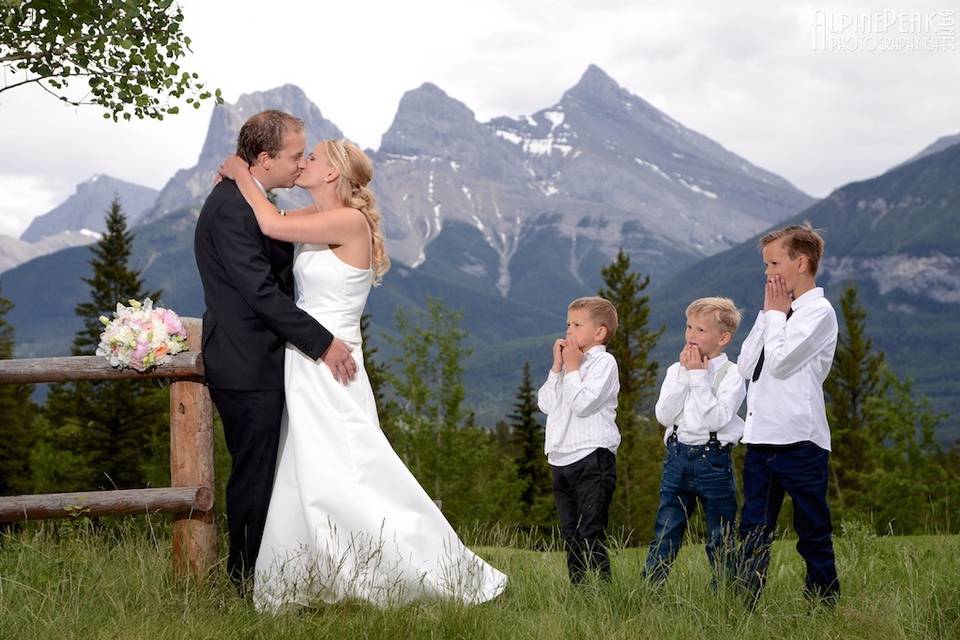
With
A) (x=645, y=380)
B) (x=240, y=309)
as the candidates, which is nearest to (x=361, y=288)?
(x=240, y=309)

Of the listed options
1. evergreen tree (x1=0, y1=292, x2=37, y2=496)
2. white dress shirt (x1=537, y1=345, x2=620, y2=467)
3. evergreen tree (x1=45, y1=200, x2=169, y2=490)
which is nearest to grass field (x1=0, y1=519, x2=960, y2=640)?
white dress shirt (x1=537, y1=345, x2=620, y2=467)

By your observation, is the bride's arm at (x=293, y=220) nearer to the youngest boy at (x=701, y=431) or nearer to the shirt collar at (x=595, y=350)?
the shirt collar at (x=595, y=350)

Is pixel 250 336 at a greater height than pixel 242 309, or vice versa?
pixel 242 309

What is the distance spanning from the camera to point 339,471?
627 cm

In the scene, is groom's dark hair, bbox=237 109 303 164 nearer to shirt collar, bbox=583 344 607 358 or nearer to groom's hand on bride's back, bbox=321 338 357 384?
groom's hand on bride's back, bbox=321 338 357 384

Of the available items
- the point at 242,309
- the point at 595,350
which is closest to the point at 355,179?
the point at 242,309

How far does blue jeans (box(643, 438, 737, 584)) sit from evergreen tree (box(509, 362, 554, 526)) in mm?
49135

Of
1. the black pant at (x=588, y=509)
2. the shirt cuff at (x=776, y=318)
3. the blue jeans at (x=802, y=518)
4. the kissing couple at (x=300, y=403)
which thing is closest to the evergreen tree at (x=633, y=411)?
the black pant at (x=588, y=509)

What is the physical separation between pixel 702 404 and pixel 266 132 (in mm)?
3303

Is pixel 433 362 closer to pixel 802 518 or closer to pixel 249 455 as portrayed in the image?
pixel 249 455

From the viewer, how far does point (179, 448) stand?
21.5 feet

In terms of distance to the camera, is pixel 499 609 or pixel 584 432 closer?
pixel 499 609

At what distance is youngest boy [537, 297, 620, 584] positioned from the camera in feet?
22.4

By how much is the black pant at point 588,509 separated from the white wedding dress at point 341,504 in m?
0.70
